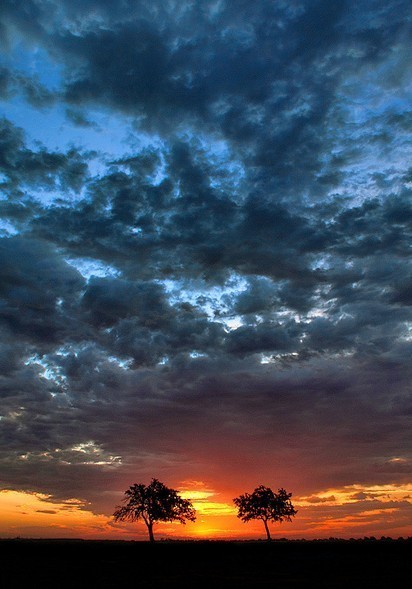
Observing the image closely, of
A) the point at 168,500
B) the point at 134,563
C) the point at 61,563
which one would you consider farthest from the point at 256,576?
the point at 168,500

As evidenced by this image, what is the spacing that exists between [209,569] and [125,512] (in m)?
61.9

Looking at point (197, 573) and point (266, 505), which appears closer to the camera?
point (197, 573)

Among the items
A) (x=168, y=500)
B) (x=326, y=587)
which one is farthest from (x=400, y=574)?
(x=168, y=500)

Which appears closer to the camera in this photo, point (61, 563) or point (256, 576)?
point (256, 576)

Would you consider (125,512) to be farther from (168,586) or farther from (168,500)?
(168,586)

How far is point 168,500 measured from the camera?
9538cm

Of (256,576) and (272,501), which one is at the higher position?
(272,501)

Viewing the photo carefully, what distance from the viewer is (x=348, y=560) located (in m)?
47.6

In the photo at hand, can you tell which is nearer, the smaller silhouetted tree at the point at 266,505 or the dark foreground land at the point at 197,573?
the dark foreground land at the point at 197,573

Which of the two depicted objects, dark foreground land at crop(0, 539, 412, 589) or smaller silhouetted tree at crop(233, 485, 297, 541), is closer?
dark foreground land at crop(0, 539, 412, 589)

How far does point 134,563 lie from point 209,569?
9435 millimetres

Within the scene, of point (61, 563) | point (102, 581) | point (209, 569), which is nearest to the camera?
point (102, 581)

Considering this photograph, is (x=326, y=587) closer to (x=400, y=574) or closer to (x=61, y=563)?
(x=400, y=574)

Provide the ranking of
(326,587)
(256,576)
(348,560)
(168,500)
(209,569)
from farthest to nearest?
(168,500), (348,560), (209,569), (256,576), (326,587)
